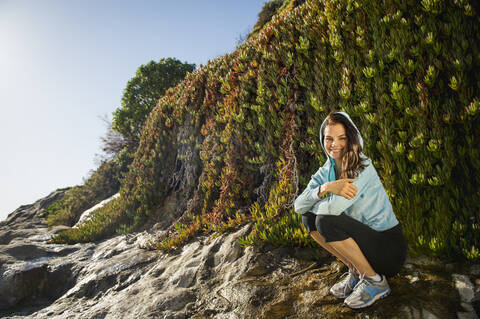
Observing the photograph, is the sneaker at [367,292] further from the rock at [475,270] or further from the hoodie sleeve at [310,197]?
the rock at [475,270]

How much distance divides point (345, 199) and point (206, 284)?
2425mm

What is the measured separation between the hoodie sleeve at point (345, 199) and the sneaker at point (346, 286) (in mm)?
676

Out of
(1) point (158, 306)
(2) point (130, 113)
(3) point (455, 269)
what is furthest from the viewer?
(2) point (130, 113)

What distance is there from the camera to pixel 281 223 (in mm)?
3809

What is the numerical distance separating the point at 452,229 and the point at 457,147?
819mm

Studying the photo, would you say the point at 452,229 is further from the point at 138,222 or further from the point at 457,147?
the point at 138,222

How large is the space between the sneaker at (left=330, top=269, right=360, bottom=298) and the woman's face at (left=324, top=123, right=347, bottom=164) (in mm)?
1021

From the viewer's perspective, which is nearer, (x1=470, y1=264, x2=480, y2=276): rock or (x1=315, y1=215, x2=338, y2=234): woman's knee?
(x1=315, y1=215, x2=338, y2=234): woman's knee

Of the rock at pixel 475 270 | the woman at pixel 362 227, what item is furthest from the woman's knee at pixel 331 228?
the rock at pixel 475 270

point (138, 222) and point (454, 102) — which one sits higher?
point (454, 102)

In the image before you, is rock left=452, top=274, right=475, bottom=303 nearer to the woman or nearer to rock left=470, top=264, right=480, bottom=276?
rock left=470, top=264, right=480, bottom=276

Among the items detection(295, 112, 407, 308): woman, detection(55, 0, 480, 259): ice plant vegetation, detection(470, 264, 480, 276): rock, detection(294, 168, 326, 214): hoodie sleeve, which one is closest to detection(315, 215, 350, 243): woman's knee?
detection(295, 112, 407, 308): woman

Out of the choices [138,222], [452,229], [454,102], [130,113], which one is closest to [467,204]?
[452,229]

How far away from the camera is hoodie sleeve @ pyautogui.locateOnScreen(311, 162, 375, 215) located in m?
2.22
